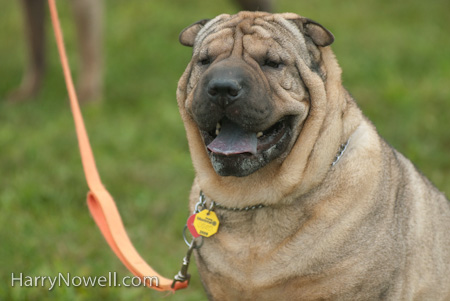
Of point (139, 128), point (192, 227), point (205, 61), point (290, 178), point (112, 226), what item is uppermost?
point (205, 61)

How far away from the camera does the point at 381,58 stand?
842 centimetres

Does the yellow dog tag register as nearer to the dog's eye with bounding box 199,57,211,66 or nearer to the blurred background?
the dog's eye with bounding box 199,57,211,66

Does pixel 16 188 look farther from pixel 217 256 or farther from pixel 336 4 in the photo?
pixel 336 4

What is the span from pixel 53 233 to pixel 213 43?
230 centimetres

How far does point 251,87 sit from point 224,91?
0.12m

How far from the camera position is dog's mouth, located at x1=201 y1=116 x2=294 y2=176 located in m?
3.00

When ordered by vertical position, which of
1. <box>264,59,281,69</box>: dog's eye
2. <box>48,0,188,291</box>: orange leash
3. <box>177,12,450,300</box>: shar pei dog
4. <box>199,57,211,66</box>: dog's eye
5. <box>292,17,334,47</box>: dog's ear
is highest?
<box>292,17,334,47</box>: dog's ear

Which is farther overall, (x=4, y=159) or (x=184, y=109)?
(x=4, y=159)

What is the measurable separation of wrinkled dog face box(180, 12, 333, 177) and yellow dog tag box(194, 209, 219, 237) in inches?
13.2

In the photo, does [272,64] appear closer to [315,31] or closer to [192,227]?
[315,31]

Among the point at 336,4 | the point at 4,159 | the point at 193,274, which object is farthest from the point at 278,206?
the point at 336,4

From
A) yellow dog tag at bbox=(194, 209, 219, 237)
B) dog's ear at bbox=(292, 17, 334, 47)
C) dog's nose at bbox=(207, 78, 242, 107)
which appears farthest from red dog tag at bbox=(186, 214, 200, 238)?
dog's ear at bbox=(292, 17, 334, 47)

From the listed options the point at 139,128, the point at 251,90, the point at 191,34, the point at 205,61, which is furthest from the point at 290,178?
the point at 139,128

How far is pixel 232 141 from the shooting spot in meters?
3.05
